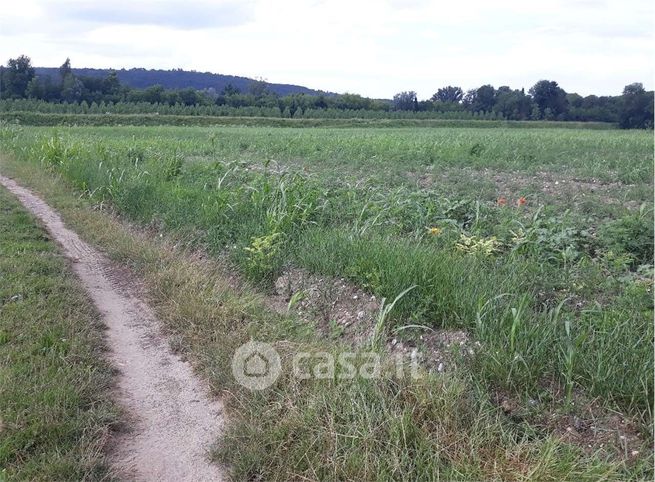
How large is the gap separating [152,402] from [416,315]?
5.73 feet

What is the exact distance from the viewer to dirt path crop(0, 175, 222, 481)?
→ 2998mm

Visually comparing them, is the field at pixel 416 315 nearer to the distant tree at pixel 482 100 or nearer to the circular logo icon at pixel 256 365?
the circular logo icon at pixel 256 365

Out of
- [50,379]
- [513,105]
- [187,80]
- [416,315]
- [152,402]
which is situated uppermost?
[187,80]

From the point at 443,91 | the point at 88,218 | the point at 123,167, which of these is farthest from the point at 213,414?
the point at 443,91

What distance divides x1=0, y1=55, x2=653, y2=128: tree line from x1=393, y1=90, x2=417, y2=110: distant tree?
0.12 m

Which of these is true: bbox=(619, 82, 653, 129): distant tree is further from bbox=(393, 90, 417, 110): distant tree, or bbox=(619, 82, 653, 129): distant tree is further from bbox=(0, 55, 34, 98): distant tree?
bbox=(0, 55, 34, 98): distant tree

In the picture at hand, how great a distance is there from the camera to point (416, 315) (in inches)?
154

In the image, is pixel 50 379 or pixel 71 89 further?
pixel 71 89

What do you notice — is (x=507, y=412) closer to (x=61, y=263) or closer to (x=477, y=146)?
(x=61, y=263)

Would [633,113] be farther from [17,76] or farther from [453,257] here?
[17,76]

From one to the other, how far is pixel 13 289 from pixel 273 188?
3341 mm

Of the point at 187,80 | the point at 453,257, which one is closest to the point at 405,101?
the point at 187,80

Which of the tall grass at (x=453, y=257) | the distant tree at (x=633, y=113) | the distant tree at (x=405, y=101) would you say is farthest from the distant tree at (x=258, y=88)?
the tall grass at (x=453, y=257)

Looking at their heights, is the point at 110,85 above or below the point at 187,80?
below
